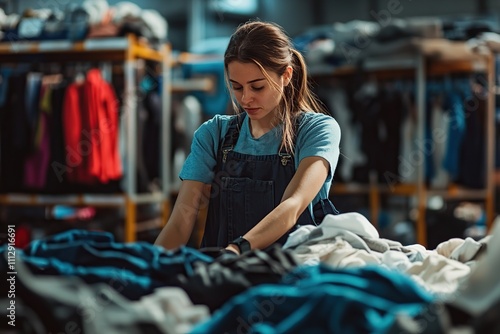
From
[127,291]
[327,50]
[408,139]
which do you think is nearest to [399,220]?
[408,139]

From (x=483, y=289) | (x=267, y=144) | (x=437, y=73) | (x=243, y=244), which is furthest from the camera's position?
(x=437, y=73)

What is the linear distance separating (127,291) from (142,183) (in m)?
4.05

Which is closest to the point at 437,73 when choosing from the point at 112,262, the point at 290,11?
the point at 290,11

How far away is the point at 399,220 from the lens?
6.13m

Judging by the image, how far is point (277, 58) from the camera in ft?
7.11

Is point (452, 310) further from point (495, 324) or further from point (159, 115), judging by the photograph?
point (159, 115)

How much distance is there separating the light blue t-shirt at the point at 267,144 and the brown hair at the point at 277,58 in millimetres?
44

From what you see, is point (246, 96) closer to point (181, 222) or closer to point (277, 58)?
point (277, 58)

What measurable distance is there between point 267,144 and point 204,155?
7.8 inches

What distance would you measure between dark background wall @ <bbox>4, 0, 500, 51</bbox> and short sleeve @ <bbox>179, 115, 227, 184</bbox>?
6.35m

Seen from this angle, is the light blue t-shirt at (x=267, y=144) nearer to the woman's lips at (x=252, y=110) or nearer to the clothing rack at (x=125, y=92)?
the woman's lips at (x=252, y=110)

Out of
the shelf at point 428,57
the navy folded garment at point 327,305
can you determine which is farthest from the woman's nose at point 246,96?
the shelf at point 428,57

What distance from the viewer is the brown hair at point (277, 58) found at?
2.13 meters

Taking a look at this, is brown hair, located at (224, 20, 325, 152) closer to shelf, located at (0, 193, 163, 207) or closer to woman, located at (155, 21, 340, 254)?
woman, located at (155, 21, 340, 254)
